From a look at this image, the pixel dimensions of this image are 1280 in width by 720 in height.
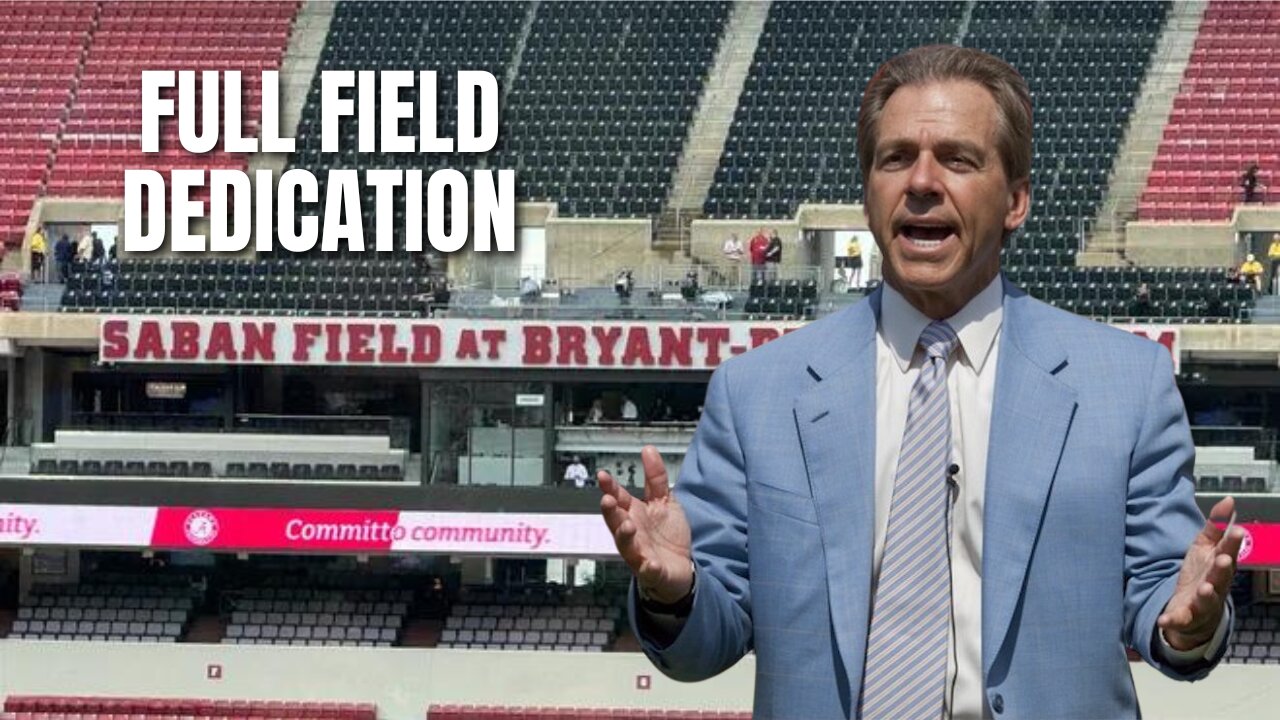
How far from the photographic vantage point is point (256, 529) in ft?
97.0

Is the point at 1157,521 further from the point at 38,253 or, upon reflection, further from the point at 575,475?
the point at 38,253

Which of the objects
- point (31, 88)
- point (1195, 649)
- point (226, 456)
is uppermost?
point (31, 88)

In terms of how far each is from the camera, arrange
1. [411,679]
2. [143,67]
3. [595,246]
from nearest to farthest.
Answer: [411,679], [595,246], [143,67]

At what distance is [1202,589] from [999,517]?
356 mm

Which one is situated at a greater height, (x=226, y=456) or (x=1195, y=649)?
(x=1195, y=649)

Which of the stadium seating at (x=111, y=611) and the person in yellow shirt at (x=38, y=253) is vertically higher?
the person in yellow shirt at (x=38, y=253)

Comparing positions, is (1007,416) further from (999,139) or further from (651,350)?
(651,350)

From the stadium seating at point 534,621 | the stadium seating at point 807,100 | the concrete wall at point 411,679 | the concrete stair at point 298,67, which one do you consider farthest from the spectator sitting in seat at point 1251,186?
the concrete stair at point 298,67

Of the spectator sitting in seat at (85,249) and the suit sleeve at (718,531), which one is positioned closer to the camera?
the suit sleeve at (718,531)

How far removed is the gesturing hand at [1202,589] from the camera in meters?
3.96

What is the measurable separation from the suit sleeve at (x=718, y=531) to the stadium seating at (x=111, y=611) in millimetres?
25835

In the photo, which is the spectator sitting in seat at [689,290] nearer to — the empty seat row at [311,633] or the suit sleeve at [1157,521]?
the empty seat row at [311,633]

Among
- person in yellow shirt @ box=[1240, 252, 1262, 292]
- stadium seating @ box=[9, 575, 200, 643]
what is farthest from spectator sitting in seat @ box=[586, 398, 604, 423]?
person in yellow shirt @ box=[1240, 252, 1262, 292]

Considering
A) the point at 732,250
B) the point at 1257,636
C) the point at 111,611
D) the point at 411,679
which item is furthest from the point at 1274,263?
the point at 111,611
